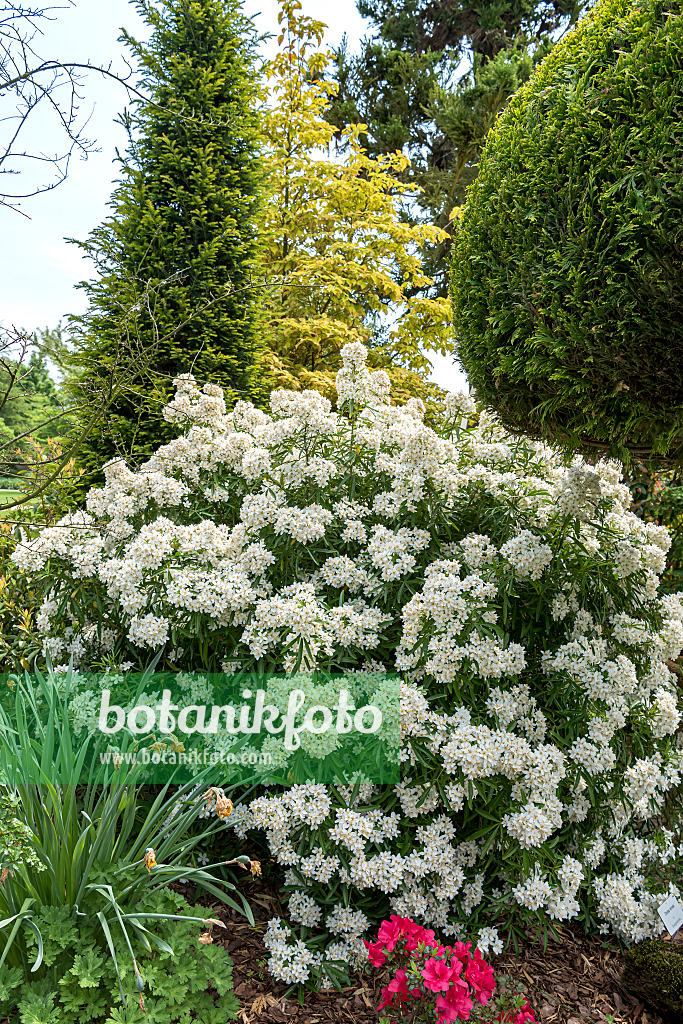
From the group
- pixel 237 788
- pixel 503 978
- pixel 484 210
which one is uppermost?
pixel 484 210

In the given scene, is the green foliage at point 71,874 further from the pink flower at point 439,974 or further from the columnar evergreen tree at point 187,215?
the columnar evergreen tree at point 187,215

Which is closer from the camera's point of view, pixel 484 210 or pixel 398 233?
pixel 484 210

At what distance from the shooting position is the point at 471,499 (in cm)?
309

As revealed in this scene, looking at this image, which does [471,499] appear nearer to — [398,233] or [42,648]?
[42,648]

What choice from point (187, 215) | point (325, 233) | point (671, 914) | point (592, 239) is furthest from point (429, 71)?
point (671, 914)

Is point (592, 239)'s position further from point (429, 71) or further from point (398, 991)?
point (429, 71)

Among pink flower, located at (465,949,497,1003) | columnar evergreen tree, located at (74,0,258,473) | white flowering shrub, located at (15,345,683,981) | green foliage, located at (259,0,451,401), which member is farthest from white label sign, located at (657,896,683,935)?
→ green foliage, located at (259,0,451,401)

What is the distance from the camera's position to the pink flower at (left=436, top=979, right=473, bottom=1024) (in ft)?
6.35

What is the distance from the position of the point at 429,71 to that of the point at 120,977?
53.5 feet

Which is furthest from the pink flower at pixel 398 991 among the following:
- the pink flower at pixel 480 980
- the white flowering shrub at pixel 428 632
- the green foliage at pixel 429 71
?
the green foliage at pixel 429 71

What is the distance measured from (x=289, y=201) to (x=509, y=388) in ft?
27.6

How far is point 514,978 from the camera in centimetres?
252

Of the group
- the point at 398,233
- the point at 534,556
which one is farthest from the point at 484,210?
the point at 398,233

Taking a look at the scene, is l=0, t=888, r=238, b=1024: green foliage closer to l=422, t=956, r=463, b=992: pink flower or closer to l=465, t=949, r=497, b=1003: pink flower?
l=422, t=956, r=463, b=992: pink flower
